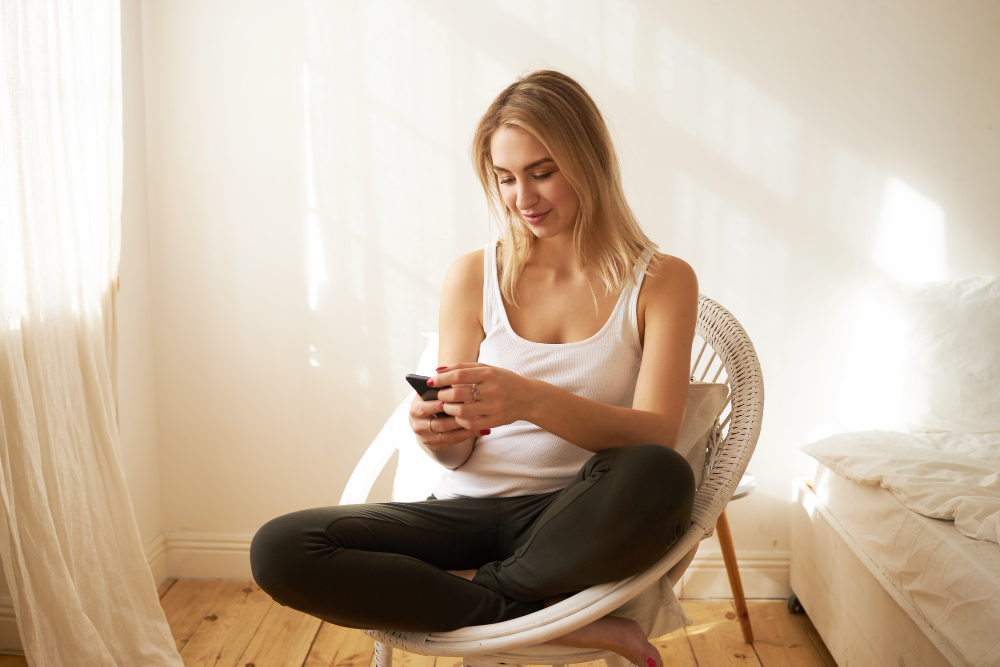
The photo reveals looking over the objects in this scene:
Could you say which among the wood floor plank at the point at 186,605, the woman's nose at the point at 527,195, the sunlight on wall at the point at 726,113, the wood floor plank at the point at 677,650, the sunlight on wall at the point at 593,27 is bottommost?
the wood floor plank at the point at 186,605

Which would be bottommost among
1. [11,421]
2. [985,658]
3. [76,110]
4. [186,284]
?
[985,658]

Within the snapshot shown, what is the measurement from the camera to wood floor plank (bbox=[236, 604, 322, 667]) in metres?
1.72

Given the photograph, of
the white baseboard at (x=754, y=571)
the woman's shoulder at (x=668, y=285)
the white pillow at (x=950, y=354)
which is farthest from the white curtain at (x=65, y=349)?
the white pillow at (x=950, y=354)

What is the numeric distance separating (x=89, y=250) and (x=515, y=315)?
957 millimetres

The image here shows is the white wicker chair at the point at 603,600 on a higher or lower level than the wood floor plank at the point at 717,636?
higher

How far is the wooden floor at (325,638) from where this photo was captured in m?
1.73

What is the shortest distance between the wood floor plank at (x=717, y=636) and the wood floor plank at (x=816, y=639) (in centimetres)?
17

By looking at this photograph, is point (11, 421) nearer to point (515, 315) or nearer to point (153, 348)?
point (153, 348)

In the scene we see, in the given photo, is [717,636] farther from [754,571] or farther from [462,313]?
[462,313]

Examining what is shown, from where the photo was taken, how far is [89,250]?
1.56 m

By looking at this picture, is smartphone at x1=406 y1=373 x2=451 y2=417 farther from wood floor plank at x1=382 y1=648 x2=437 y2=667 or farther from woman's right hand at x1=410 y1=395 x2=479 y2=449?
wood floor plank at x1=382 y1=648 x2=437 y2=667

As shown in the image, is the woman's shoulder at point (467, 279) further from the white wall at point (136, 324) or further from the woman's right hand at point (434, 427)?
the white wall at point (136, 324)

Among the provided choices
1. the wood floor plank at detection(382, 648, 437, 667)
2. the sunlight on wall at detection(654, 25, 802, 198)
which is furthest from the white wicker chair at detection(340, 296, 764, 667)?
the sunlight on wall at detection(654, 25, 802, 198)

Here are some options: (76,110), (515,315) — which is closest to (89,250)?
(76,110)
